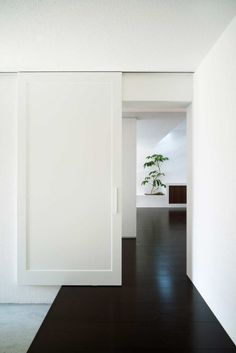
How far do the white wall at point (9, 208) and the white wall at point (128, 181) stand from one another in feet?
8.92

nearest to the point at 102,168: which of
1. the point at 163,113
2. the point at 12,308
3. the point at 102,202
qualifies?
the point at 102,202

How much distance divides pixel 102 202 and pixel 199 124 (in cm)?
149

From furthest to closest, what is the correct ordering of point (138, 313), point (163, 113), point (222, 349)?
1. point (163, 113)
2. point (138, 313)
3. point (222, 349)

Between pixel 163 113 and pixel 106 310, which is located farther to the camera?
pixel 163 113

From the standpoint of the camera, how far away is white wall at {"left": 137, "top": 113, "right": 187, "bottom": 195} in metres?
5.89

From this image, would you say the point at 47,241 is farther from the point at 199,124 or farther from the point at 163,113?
the point at 163,113

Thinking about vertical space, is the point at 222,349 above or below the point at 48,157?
below

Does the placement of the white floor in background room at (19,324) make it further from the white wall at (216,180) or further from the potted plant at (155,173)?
the potted plant at (155,173)

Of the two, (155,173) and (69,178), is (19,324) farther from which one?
(155,173)

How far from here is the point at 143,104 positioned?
321cm

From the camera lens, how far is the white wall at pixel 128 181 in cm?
559

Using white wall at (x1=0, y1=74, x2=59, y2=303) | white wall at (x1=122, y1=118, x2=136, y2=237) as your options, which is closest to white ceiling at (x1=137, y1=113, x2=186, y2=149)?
white wall at (x1=122, y1=118, x2=136, y2=237)

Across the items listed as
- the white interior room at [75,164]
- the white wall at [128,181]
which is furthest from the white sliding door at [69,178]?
the white wall at [128,181]

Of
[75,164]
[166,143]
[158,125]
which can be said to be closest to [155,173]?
[166,143]
